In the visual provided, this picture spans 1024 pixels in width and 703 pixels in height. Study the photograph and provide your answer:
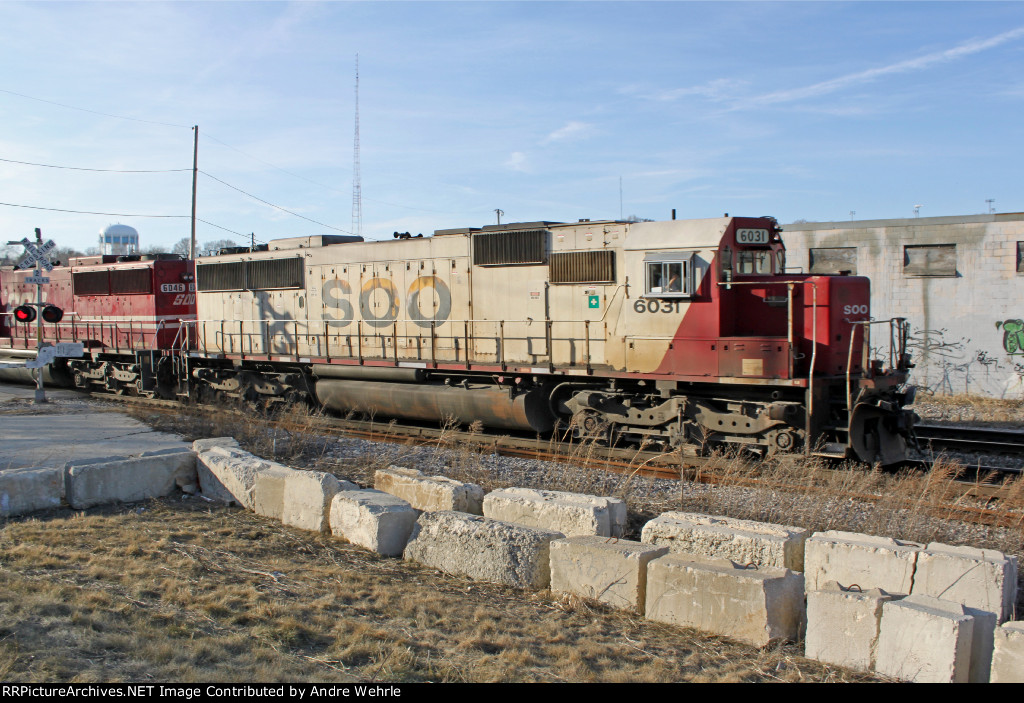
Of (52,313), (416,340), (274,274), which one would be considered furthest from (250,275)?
(416,340)

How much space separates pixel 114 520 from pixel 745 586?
5938 mm

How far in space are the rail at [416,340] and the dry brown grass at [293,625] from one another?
6789 millimetres

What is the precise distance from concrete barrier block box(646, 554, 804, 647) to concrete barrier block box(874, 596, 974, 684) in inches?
24.9

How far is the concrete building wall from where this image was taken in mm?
19781

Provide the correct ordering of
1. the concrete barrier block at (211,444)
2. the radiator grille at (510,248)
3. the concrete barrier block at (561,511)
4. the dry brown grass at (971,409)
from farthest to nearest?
the dry brown grass at (971,409) → the radiator grille at (510,248) → the concrete barrier block at (211,444) → the concrete barrier block at (561,511)

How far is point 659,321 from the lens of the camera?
38.2ft

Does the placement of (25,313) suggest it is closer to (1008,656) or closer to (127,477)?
(127,477)

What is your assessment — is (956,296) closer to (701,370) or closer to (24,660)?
(701,370)

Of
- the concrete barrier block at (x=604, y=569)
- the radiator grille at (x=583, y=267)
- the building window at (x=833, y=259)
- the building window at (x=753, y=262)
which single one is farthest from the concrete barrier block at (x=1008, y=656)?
the building window at (x=833, y=259)

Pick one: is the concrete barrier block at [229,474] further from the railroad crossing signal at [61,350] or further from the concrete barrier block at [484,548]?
the railroad crossing signal at [61,350]

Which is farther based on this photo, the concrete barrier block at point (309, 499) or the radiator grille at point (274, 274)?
the radiator grille at point (274, 274)

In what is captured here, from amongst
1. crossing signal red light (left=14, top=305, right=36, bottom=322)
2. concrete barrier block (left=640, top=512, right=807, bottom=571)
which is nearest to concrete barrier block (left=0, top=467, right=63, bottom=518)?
concrete barrier block (left=640, top=512, right=807, bottom=571)

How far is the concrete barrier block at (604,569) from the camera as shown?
216 inches
